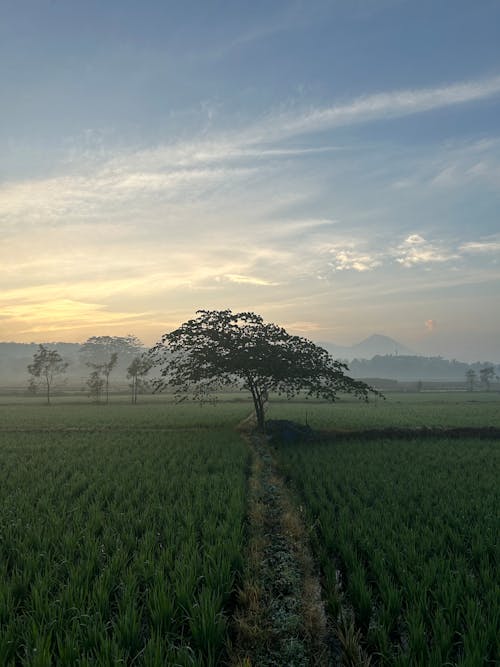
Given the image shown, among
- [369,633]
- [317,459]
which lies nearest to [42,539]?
[369,633]

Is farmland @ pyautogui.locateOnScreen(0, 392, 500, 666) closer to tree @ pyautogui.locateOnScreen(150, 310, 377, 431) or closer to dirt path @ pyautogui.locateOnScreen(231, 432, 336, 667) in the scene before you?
dirt path @ pyautogui.locateOnScreen(231, 432, 336, 667)

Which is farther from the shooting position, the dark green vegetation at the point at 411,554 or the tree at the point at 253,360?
the tree at the point at 253,360

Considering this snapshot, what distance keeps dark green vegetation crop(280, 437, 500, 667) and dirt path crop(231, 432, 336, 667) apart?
13.6 inches

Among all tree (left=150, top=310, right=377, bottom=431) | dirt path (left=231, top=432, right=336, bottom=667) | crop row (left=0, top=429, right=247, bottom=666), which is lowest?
dirt path (left=231, top=432, right=336, bottom=667)

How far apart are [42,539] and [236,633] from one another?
4.31 meters

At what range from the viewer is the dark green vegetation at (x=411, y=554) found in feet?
14.9

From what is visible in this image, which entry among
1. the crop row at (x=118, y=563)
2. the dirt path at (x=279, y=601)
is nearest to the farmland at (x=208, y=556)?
the crop row at (x=118, y=563)

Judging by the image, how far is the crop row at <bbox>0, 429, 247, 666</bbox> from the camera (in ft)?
14.7

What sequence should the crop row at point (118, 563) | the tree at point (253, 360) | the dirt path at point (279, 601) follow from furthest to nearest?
the tree at point (253, 360) < the dirt path at point (279, 601) < the crop row at point (118, 563)

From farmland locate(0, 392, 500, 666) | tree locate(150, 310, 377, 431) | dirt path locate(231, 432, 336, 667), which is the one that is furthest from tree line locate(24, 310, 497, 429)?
dirt path locate(231, 432, 336, 667)

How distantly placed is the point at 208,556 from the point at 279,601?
4.12ft

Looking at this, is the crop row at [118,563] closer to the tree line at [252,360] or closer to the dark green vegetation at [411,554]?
the dark green vegetation at [411,554]

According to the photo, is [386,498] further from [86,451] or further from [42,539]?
[86,451]

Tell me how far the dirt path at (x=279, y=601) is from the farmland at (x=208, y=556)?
10.0 inches
